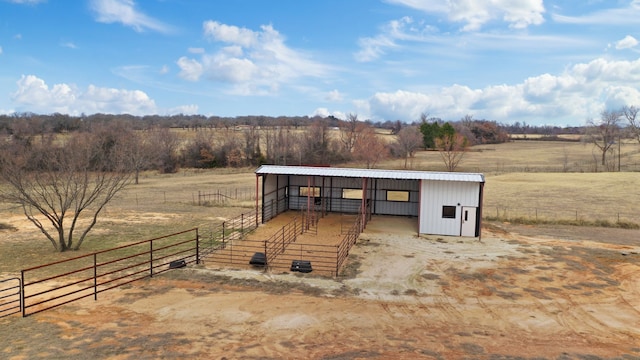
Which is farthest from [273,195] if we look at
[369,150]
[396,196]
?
[369,150]

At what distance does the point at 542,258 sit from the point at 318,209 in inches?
550

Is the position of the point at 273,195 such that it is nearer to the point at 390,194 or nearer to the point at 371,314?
the point at 390,194

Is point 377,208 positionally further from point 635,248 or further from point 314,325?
point 314,325

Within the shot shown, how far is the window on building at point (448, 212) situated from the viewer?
2380cm

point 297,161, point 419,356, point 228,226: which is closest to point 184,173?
point 297,161

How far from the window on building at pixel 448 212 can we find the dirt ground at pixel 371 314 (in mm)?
4375

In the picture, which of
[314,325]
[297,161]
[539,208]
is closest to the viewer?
[314,325]

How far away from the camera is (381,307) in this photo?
13500mm

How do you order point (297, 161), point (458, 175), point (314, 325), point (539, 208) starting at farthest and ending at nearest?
point (297, 161), point (539, 208), point (458, 175), point (314, 325)

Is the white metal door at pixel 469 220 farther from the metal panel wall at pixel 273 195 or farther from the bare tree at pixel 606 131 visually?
the bare tree at pixel 606 131

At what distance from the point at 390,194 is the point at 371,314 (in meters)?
20.1

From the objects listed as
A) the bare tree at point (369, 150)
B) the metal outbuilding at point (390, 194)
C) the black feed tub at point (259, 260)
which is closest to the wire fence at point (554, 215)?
the metal outbuilding at point (390, 194)

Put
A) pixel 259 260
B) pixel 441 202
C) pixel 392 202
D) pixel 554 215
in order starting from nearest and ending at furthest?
pixel 259 260
pixel 441 202
pixel 392 202
pixel 554 215

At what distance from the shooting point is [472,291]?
49.7 ft
